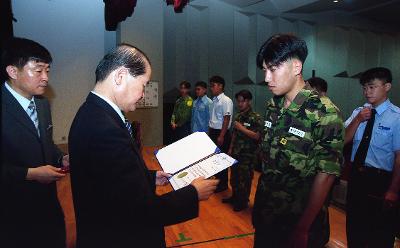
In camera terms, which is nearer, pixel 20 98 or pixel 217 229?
pixel 20 98

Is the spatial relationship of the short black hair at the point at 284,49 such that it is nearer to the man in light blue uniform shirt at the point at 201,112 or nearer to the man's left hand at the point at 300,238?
the man's left hand at the point at 300,238

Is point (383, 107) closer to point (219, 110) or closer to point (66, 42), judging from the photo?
point (219, 110)

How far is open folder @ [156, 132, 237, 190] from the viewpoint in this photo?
3.73 feet

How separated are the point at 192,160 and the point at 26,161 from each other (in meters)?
0.89

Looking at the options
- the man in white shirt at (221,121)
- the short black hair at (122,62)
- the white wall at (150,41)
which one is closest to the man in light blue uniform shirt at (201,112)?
the man in white shirt at (221,121)

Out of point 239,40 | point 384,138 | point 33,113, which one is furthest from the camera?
point 239,40

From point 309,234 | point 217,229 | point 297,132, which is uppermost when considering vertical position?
point 297,132

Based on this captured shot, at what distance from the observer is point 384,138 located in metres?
1.88

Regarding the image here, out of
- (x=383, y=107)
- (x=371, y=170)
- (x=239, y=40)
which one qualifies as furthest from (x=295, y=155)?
(x=239, y=40)

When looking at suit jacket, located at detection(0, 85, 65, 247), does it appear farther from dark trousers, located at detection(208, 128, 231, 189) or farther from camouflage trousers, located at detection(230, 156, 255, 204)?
dark trousers, located at detection(208, 128, 231, 189)

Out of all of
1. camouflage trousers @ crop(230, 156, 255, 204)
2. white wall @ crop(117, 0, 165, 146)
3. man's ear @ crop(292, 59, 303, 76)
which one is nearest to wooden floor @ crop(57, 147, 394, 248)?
camouflage trousers @ crop(230, 156, 255, 204)

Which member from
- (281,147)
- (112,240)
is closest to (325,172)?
(281,147)

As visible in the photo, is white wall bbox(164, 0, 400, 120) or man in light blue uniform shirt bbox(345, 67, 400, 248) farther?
white wall bbox(164, 0, 400, 120)

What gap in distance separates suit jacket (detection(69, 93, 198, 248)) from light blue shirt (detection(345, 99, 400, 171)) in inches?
60.6
